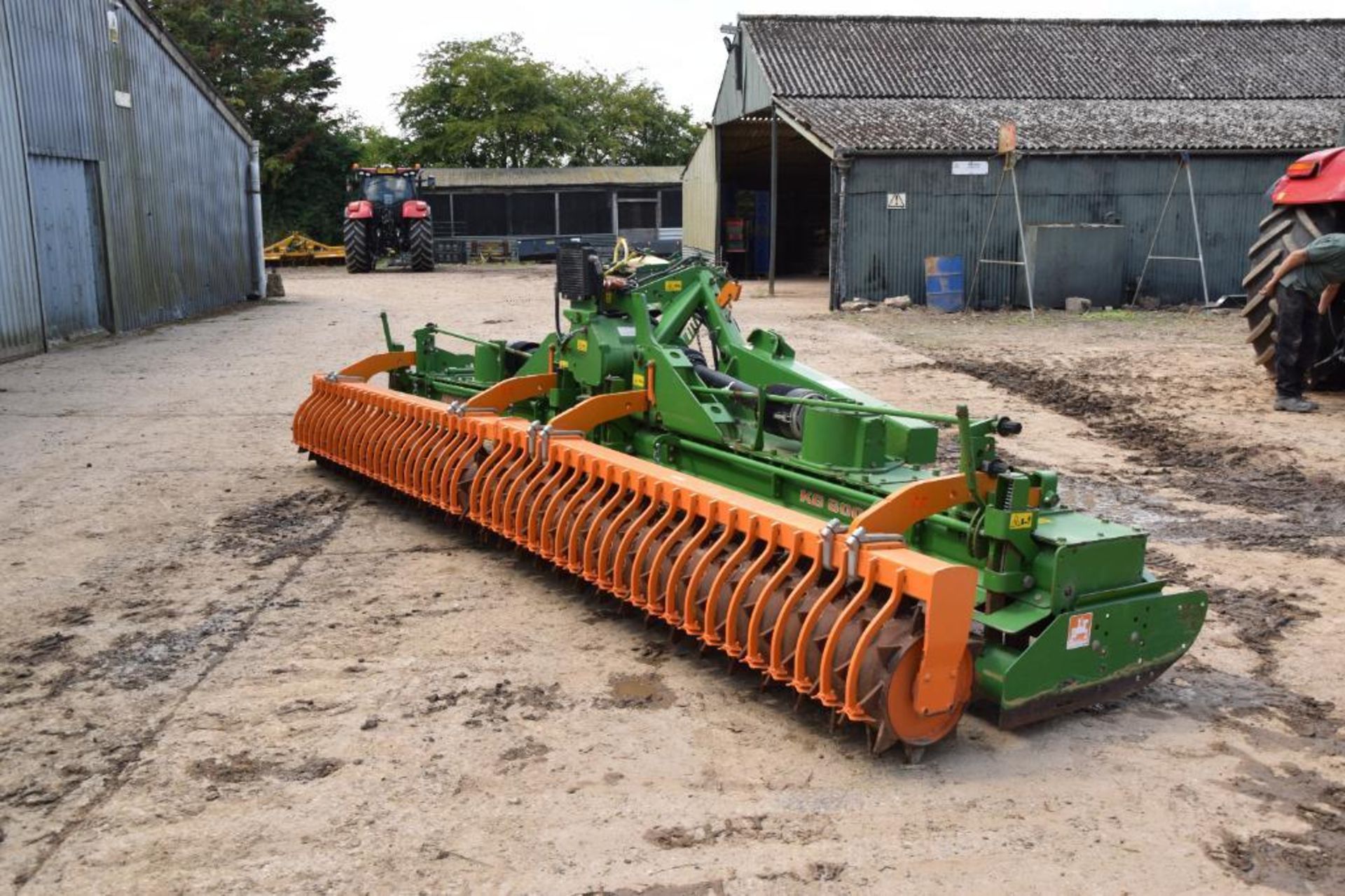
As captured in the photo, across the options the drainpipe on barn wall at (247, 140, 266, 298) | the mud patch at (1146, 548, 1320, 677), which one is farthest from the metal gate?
the mud patch at (1146, 548, 1320, 677)

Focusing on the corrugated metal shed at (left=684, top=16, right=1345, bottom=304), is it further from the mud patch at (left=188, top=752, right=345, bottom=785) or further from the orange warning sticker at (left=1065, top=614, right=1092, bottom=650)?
the mud patch at (left=188, top=752, right=345, bottom=785)

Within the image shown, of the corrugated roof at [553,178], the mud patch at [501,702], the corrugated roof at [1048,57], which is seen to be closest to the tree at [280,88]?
the corrugated roof at [553,178]

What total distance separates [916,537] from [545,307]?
53.6 ft

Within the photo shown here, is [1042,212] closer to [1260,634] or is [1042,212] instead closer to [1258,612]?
[1258,612]

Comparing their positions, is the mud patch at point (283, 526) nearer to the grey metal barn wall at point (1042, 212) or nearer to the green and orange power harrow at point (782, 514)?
the green and orange power harrow at point (782, 514)

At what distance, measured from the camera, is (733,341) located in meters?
6.25

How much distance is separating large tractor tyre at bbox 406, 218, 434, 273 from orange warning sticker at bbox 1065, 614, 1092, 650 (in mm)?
28955

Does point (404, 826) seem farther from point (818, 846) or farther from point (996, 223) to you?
point (996, 223)

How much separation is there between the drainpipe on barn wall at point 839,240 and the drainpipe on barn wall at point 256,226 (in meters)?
10.8

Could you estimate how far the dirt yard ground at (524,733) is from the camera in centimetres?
317

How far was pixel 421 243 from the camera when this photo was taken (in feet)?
103

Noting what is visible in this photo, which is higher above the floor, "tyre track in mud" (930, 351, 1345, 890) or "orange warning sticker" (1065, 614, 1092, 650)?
"orange warning sticker" (1065, 614, 1092, 650)

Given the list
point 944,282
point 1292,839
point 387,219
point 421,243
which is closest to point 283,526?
point 1292,839

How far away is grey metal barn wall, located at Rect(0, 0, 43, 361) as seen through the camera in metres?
13.7
